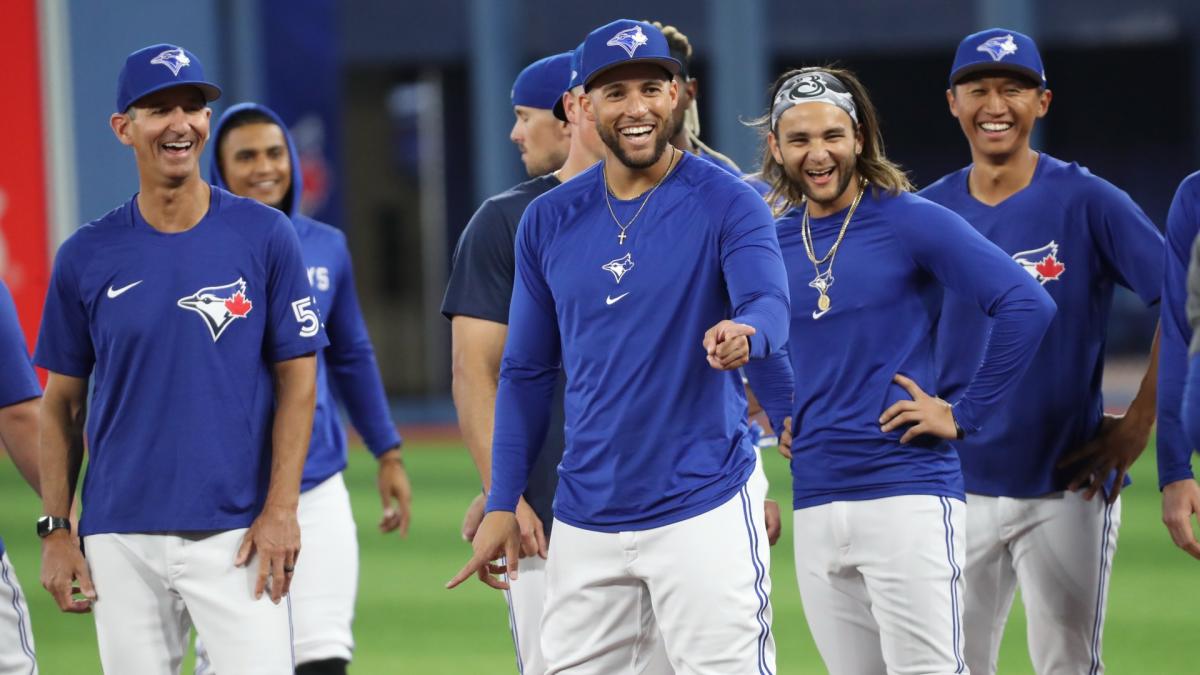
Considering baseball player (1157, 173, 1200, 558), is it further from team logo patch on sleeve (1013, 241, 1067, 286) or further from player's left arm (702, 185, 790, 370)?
player's left arm (702, 185, 790, 370)

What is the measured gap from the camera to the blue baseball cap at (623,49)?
3.76 meters

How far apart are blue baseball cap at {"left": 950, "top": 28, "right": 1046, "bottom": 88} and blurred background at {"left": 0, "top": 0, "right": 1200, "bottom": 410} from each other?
72 cm

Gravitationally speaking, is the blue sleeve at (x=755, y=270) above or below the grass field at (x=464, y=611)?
above

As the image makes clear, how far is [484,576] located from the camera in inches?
163

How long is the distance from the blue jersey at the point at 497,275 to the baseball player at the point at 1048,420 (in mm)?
1272

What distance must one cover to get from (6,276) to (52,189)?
3.32 ft

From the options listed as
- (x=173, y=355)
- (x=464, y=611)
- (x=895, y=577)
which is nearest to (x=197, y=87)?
(x=173, y=355)

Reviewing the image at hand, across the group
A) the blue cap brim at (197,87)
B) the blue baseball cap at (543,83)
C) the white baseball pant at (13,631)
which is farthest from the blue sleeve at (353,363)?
the white baseball pant at (13,631)

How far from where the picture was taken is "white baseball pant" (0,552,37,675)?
428cm

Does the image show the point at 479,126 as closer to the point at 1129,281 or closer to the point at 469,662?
the point at 469,662

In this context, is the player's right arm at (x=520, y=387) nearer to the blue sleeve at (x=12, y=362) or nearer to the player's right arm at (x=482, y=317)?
the player's right arm at (x=482, y=317)

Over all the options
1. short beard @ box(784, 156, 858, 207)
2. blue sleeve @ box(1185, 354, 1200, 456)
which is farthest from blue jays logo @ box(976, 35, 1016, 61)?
blue sleeve @ box(1185, 354, 1200, 456)

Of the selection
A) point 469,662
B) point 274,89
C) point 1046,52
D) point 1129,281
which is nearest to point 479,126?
point 274,89

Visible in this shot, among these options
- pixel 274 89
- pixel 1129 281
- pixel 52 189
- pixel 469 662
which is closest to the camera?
pixel 1129 281
